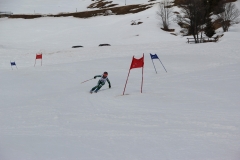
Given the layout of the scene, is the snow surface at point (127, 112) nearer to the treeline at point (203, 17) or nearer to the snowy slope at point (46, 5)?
the treeline at point (203, 17)

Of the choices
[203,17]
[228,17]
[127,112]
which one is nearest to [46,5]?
[228,17]

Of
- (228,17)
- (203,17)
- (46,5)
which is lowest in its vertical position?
(203,17)

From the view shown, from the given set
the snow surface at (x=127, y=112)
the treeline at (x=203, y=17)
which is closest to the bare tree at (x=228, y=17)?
the treeline at (x=203, y=17)

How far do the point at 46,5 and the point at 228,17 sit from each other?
77.3 metres

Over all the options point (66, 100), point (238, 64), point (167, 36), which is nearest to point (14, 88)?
point (66, 100)

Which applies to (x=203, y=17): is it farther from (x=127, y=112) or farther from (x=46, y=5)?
(x=46, y=5)

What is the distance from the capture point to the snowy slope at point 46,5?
98688mm

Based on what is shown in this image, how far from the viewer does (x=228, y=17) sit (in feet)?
168

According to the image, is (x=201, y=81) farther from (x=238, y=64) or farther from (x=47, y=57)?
(x=47, y=57)

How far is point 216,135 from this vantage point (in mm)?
7301

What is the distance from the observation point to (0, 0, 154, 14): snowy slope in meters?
98.7

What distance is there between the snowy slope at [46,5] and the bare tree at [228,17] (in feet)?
143

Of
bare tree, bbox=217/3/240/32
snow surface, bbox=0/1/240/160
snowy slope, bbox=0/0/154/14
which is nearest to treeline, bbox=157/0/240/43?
bare tree, bbox=217/3/240/32

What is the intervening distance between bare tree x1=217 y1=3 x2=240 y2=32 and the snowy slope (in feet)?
143
